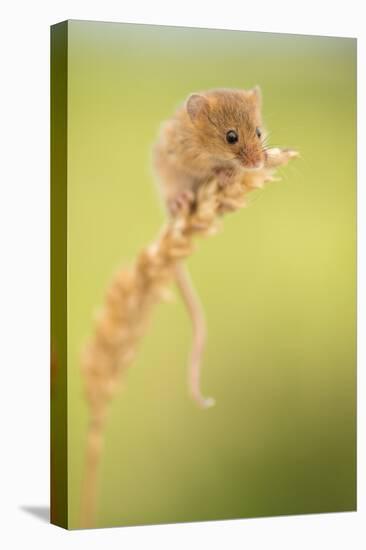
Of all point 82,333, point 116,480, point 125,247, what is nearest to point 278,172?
point 125,247

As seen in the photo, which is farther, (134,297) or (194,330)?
(194,330)

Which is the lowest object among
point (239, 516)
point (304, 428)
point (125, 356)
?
point (239, 516)

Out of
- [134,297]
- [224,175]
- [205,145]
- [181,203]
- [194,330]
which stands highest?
[205,145]

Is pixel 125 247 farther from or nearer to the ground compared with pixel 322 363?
farther from the ground

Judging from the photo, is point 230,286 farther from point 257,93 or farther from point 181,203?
point 257,93

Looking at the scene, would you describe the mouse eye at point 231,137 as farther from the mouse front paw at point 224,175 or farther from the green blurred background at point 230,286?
the green blurred background at point 230,286

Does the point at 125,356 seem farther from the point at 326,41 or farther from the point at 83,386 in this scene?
the point at 326,41

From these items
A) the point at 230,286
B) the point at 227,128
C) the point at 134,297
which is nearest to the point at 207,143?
the point at 227,128
